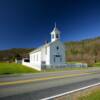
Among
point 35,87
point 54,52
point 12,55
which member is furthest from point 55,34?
point 12,55

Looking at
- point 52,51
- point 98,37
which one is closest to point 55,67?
point 52,51

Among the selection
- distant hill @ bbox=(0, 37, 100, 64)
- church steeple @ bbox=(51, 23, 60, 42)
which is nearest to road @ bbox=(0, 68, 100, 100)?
church steeple @ bbox=(51, 23, 60, 42)

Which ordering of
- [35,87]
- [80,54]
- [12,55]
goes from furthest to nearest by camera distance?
1. [12,55]
2. [80,54]
3. [35,87]

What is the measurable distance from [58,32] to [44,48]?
5.64 meters

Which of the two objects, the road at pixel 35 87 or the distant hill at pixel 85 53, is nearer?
the road at pixel 35 87

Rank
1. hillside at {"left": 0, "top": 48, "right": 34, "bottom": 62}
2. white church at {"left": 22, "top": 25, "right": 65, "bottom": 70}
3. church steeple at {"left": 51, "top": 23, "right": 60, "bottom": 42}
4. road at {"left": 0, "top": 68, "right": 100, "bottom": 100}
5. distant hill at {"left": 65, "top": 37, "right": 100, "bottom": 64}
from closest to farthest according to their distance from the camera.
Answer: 1. road at {"left": 0, "top": 68, "right": 100, "bottom": 100}
2. white church at {"left": 22, "top": 25, "right": 65, "bottom": 70}
3. church steeple at {"left": 51, "top": 23, "right": 60, "bottom": 42}
4. distant hill at {"left": 65, "top": 37, "right": 100, "bottom": 64}
5. hillside at {"left": 0, "top": 48, "right": 34, "bottom": 62}

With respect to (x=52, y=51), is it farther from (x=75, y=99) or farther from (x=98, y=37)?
(x=98, y=37)

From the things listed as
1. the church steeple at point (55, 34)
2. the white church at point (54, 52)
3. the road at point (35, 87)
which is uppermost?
the church steeple at point (55, 34)

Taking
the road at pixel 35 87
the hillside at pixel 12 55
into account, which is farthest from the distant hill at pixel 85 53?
the road at pixel 35 87

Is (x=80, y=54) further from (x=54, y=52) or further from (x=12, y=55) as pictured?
(x=54, y=52)

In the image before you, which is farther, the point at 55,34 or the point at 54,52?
the point at 55,34

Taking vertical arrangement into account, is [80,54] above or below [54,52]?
above

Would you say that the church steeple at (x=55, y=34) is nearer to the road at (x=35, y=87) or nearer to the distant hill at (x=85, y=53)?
the distant hill at (x=85, y=53)

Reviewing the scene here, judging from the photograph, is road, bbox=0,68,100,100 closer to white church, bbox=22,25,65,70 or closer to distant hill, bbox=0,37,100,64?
white church, bbox=22,25,65,70
